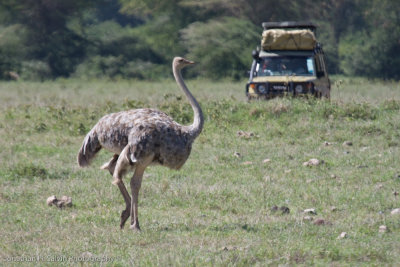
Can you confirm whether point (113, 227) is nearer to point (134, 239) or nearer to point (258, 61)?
point (134, 239)

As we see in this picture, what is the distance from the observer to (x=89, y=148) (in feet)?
21.4

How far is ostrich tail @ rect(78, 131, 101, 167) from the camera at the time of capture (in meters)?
6.48

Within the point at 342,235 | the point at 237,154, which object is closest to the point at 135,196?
the point at 342,235

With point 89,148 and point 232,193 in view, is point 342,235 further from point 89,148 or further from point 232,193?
point 89,148

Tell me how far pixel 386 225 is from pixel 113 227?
2311 millimetres

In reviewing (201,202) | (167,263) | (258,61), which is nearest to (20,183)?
(201,202)


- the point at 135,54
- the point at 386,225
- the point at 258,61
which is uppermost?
the point at 386,225

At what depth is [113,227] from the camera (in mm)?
6270

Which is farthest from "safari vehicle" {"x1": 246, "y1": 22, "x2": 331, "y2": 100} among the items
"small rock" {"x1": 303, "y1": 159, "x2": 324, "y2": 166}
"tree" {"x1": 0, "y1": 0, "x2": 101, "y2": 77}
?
"tree" {"x1": 0, "y1": 0, "x2": 101, "y2": 77}

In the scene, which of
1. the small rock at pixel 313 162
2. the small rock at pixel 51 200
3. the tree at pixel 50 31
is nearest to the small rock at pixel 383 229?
the small rock at pixel 313 162

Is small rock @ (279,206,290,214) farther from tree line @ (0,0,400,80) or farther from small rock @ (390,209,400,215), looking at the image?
tree line @ (0,0,400,80)

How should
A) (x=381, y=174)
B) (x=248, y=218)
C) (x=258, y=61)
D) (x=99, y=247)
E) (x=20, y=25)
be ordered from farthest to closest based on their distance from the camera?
1. (x=20, y=25)
2. (x=258, y=61)
3. (x=381, y=174)
4. (x=248, y=218)
5. (x=99, y=247)

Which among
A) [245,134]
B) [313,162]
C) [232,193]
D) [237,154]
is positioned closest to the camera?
[232,193]

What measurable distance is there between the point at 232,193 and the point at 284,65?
6.85 m
